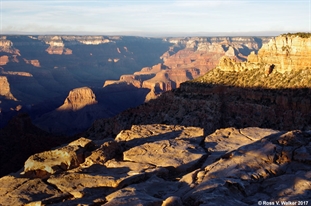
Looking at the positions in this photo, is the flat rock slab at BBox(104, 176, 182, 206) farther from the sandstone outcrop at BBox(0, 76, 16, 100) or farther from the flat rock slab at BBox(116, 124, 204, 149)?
the sandstone outcrop at BBox(0, 76, 16, 100)

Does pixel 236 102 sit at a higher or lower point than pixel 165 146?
lower

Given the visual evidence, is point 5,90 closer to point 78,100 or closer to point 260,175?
point 78,100

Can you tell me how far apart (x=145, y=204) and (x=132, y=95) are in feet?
538

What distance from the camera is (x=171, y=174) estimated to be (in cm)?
1592

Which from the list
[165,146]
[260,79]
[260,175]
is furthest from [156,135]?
[260,79]

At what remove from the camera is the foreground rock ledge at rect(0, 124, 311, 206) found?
13.0 m

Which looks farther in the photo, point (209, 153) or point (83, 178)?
point (209, 153)

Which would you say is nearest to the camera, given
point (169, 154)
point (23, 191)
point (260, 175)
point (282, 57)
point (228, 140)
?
point (260, 175)

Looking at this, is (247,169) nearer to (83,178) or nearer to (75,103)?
(83,178)

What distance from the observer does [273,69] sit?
53312mm

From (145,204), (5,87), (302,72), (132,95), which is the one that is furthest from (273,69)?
(5,87)

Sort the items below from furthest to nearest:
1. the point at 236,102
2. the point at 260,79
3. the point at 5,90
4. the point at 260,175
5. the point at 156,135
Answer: the point at 5,90
the point at 260,79
the point at 236,102
the point at 156,135
the point at 260,175

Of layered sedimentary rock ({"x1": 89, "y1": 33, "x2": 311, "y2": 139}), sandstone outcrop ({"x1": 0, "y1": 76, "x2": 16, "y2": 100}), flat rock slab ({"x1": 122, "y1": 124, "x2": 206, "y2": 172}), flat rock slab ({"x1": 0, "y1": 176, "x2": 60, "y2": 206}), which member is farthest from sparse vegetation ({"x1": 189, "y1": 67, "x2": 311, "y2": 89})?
sandstone outcrop ({"x1": 0, "y1": 76, "x2": 16, "y2": 100})

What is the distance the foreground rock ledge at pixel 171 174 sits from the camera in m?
13.0
